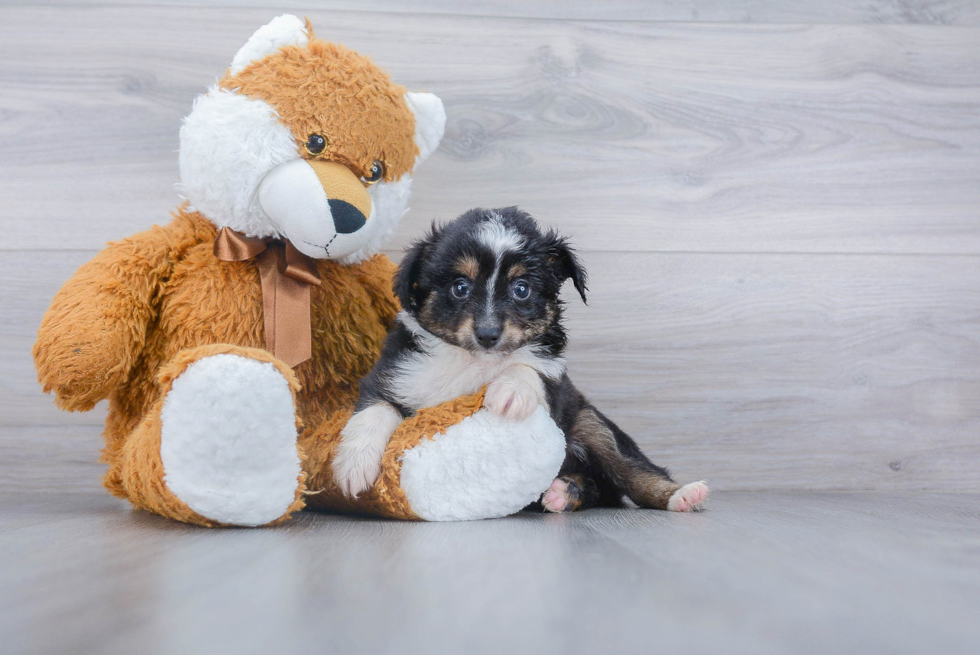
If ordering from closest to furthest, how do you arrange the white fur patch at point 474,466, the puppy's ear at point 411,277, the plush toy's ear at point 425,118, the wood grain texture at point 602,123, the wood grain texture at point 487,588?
1. the wood grain texture at point 487,588
2. the white fur patch at point 474,466
3. the puppy's ear at point 411,277
4. the plush toy's ear at point 425,118
5. the wood grain texture at point 602,123

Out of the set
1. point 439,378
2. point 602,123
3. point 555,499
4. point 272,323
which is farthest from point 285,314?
point 602,123

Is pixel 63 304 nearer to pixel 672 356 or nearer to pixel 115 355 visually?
pixel 115 355

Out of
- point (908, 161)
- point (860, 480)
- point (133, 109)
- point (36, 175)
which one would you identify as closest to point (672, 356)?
point (860, 480)

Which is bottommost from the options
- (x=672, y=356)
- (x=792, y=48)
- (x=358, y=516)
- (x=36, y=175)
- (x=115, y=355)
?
(x=358, y=516)

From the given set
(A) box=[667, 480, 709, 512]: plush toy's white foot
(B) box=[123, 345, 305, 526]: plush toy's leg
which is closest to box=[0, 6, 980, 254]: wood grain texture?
(A) box=[667, 480, 709, 512]: plush toy's white foot

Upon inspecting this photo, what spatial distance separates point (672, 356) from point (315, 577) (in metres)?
1.45

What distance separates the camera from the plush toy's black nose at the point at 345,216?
145 centimetres

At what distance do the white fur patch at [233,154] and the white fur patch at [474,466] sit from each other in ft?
1.98

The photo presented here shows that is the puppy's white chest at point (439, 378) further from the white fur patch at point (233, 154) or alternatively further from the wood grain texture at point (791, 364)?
the wood grain texture at point (791, 364)

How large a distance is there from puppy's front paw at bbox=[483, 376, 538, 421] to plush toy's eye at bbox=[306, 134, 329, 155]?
0.61 metres

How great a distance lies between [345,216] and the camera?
57.6 inches

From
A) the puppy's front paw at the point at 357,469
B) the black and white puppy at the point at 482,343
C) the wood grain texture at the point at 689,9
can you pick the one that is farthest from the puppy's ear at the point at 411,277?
the wood grain texture at the point at 689,9

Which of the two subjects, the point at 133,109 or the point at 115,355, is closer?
the point at 115,355

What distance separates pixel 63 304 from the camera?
141 cm
